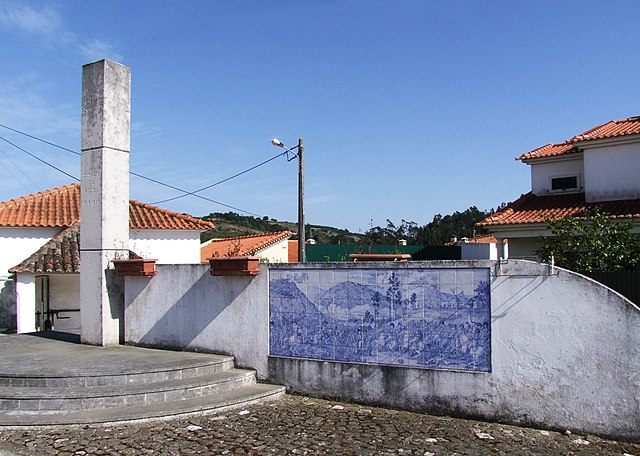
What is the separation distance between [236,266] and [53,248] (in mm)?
10524

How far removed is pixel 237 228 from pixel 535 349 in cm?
5507

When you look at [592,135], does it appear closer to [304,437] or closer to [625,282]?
[625,282]

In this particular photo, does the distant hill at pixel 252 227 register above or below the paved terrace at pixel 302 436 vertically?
above

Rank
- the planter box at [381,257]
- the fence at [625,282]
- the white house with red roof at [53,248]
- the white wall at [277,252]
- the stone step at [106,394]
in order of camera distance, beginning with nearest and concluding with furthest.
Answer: the fence at [625,282] < the stone step at [106,394] < the planter box at [381,257] < the white house with red roof at [53,248] < the white wall at [277,252]

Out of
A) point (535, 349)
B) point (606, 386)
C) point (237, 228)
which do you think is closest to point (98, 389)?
point (535, 349)

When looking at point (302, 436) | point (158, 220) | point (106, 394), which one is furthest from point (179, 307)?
point (158, 220)

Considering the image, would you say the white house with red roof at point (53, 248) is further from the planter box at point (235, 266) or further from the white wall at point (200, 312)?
the planter box at point (235, 266)

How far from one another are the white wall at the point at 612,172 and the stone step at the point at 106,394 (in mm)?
15312

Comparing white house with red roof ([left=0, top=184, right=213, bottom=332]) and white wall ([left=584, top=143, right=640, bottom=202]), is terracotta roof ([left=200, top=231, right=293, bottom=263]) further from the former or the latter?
white wall ([left=584, top=143, right=640, bottom=202])

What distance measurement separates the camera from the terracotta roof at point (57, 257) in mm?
16016

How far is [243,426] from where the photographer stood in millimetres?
7203

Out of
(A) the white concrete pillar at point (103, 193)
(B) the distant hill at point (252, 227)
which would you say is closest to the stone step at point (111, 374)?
(A) the white concrete pillar at point (103, 193)

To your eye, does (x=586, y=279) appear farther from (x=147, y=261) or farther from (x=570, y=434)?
(x=147, y=261)

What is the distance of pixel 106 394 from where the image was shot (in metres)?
7.83
